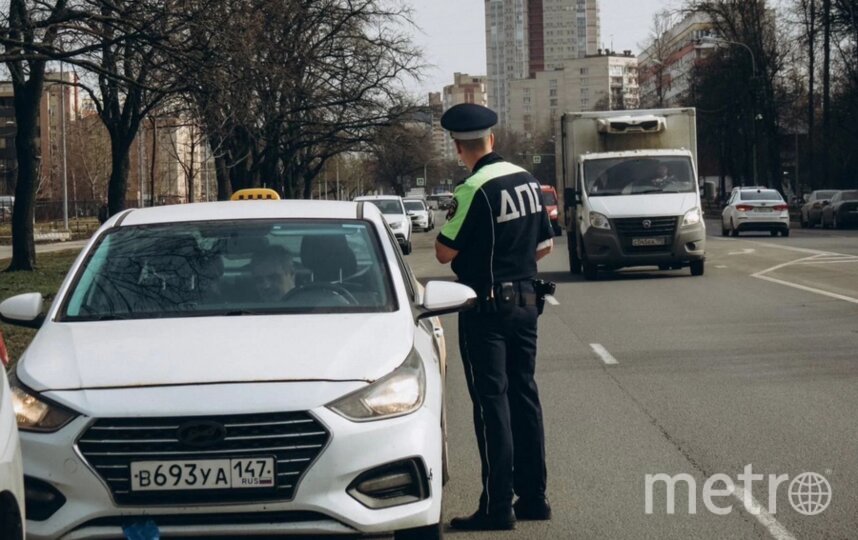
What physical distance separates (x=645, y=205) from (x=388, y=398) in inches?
739

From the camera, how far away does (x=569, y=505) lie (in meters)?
6.90

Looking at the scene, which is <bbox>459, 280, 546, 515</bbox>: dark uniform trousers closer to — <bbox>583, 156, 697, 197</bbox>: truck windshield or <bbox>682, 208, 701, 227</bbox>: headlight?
<bbox>682, 208, 701, 227</bbox>: headlight

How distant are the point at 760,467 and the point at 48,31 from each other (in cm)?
1737

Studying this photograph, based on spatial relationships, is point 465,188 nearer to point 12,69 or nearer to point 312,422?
point 312,422

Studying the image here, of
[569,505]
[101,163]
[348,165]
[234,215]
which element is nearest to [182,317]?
[234,215]

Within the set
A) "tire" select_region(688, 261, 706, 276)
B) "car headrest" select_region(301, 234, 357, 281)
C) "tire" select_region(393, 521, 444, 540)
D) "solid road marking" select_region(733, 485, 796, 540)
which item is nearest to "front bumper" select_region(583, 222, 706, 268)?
"tire" select_region(688, 261, 706, 276)

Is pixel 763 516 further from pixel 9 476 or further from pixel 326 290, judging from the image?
pixel 9 476

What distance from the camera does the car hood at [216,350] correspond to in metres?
5.32

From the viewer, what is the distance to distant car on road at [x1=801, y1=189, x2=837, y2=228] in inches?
2107

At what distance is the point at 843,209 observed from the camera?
5088cm

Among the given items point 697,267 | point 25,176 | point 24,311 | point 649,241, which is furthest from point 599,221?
point 24,311

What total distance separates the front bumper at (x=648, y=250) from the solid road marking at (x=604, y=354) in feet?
31.1

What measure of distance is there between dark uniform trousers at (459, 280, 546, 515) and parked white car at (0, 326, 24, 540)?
259 cm

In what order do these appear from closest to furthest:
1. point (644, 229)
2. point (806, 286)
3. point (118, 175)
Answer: point (806, 286) < point (644, 229) < point (118, 175)
